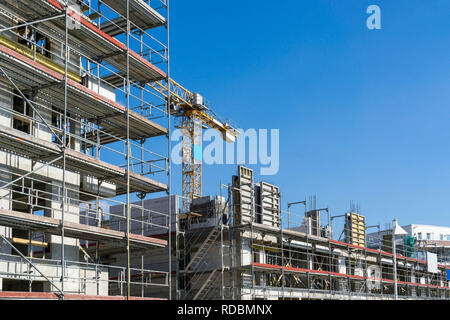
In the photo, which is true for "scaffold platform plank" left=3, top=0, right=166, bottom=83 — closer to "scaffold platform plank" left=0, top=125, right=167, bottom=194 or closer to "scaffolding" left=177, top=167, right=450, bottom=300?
"scaffold platform plank" left=0, top=125, right=167, bottom=194

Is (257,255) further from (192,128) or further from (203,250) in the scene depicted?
(192,128)

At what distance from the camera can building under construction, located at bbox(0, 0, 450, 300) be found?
18531 millimetres

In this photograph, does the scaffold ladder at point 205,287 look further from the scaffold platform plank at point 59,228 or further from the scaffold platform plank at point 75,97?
the scaffold platform plank at point 75,97

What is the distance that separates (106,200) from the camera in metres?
23.6

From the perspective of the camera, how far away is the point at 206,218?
101 feet

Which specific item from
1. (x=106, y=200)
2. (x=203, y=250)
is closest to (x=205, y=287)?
(x=203, y=250)

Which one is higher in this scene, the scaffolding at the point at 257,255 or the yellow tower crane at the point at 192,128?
the yellow tower crane at the point at 192,128

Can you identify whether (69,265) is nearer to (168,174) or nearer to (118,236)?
(118,236)

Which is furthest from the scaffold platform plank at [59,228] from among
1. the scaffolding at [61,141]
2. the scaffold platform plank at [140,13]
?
the scaffold platform plank at [140,13]

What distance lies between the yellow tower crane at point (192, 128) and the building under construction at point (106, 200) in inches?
1019

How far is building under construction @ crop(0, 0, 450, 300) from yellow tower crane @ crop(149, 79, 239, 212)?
84.9 feet

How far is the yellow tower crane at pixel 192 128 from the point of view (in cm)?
6359

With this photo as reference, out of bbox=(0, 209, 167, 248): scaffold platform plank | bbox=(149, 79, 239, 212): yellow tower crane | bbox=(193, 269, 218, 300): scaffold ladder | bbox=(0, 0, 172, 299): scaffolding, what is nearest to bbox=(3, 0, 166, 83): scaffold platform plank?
bbox=(0, 0, 172, 299): scaffolding
